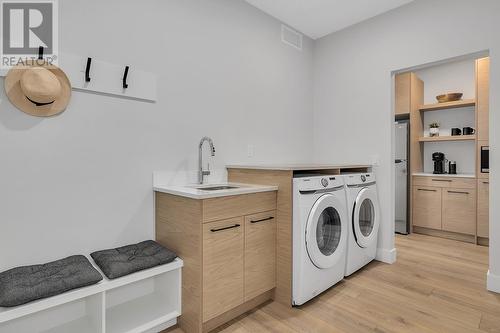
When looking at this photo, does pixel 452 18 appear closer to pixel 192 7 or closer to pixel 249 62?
pixel 249 62

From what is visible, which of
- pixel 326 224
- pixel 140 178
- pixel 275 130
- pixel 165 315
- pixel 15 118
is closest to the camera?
pixel 15 118

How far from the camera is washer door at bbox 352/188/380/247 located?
2487 millimetres

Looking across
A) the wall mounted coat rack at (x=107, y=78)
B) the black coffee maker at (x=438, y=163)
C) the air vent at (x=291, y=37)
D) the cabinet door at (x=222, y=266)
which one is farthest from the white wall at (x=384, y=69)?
the wall mounted coat rack at (x=107, y=78)

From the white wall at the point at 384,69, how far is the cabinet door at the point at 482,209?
55.0 inches

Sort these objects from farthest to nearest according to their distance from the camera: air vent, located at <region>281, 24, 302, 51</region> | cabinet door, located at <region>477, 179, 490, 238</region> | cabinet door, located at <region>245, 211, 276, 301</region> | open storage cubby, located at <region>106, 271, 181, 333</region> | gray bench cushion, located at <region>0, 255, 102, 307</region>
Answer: cabinet door, located at <region>477, 179, 490, 238</region> → air vent, located at <region>281, 24, 302, 51</region> → cabinet door, located at <region>245, 211, 276, 301</region> → open storage cubby, located at <region>106, 271, 181, 333</region> → gray bench cushion, located at <region>0, 255, 102, 307</region>

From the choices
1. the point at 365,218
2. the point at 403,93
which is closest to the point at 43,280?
the point at 365,218

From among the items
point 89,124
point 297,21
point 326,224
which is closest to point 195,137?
point 89,124

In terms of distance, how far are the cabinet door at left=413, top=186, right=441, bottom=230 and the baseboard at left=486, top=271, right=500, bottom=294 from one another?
165cm

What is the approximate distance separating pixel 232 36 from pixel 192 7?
1.49ft

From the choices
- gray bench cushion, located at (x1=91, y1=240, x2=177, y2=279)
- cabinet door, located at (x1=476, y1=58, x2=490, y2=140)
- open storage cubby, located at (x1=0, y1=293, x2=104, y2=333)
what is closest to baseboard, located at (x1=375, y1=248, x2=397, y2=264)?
cabinet door, located at (x1=476, y1=58, x2=490, y2=140)

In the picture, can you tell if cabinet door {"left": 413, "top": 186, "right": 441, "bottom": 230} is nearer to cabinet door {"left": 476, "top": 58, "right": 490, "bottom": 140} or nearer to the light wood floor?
cabinet door {"left": 476, "top": 58, "right": 490, "bottom": 140}

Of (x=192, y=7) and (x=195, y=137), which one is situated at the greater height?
(x=192, y=7)

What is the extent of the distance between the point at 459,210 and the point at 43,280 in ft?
14.3

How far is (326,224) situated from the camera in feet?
7.34
